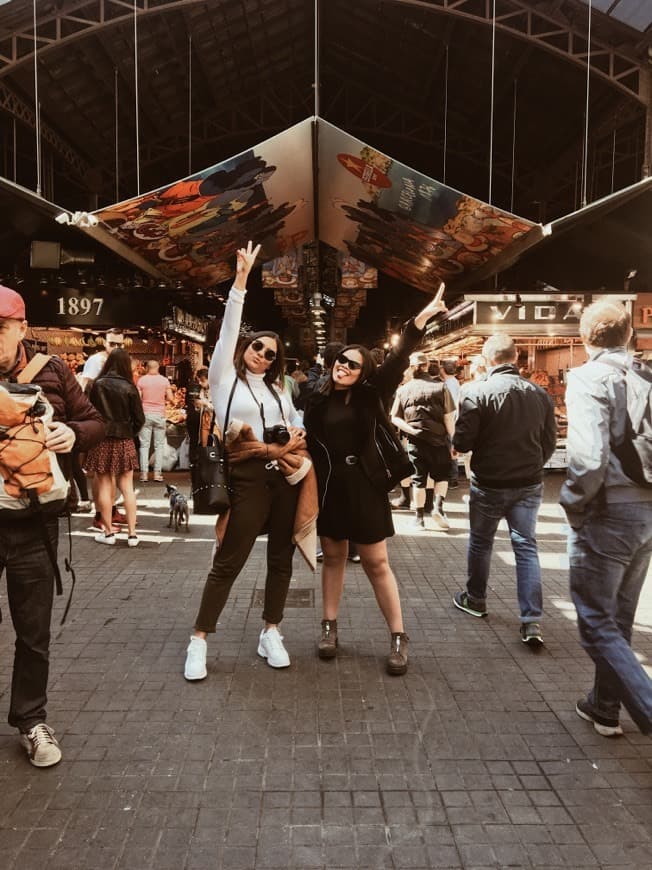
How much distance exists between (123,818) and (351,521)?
193 centimetres

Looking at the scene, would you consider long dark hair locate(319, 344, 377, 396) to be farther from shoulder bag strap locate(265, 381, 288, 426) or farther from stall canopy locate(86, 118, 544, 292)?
stall canopy locate(86, 118, 544, 292)

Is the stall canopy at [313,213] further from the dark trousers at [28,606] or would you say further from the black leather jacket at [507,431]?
the dark trousers at [28,606]

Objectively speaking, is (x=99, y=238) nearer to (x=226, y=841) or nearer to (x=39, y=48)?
(x=39, y=48)

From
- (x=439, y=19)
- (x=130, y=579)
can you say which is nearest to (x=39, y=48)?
(x=439, y=19)

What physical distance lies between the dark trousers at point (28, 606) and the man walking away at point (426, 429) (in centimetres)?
524

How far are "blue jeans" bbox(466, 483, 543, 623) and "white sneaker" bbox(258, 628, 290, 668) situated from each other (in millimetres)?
1645

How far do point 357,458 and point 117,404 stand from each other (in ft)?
12.7

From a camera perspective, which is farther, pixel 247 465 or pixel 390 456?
pixel 390 456

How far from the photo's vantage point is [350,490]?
4.05 metres

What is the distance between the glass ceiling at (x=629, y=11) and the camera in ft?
36.3

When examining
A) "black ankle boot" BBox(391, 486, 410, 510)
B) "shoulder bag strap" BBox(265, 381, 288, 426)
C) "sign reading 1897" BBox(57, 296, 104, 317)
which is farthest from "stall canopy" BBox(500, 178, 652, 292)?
"shoulder bag strap" BBox(265, 381, 288, 426)

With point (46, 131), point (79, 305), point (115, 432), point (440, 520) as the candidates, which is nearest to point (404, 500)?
point (440, 520)

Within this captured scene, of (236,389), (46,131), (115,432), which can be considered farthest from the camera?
(46,131)

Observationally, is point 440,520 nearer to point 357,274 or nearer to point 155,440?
point 155,440
